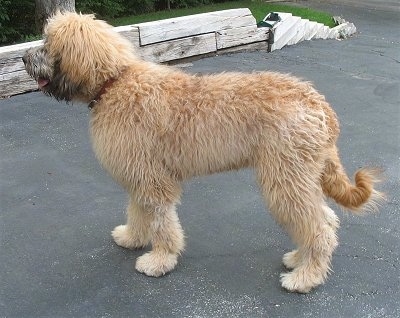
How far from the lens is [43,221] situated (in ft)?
14.2

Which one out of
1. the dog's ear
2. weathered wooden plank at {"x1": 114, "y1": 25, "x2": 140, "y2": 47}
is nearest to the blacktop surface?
the dog's ear

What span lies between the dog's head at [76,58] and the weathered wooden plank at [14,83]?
366cm

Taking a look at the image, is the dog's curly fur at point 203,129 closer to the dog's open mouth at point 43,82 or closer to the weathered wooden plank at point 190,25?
the dog's open mouth at point 43,82

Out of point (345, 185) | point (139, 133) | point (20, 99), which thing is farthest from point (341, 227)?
point (20, 99)

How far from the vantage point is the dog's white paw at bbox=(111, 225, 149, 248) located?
399 cm

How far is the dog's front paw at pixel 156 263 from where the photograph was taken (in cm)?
366

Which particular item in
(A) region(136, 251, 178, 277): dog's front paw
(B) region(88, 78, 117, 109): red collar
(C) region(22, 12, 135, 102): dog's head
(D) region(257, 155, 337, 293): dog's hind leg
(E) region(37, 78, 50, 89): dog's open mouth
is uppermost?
(C) region(22, 12, 135, 102): dog's head

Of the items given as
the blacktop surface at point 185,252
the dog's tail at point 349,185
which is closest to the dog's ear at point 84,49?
the blacktop surface at point 185,252

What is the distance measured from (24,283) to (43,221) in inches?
32.3

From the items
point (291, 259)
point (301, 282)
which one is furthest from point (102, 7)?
point (301, 282)

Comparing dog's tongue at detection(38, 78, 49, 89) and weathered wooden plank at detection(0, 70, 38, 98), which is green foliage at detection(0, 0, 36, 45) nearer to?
weathered wooden plank at detection(0, 70, 38, 98)

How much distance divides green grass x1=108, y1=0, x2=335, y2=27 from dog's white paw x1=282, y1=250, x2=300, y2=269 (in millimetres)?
8523

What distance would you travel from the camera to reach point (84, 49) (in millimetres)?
3330

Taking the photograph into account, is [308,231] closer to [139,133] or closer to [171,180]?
[171,180]
